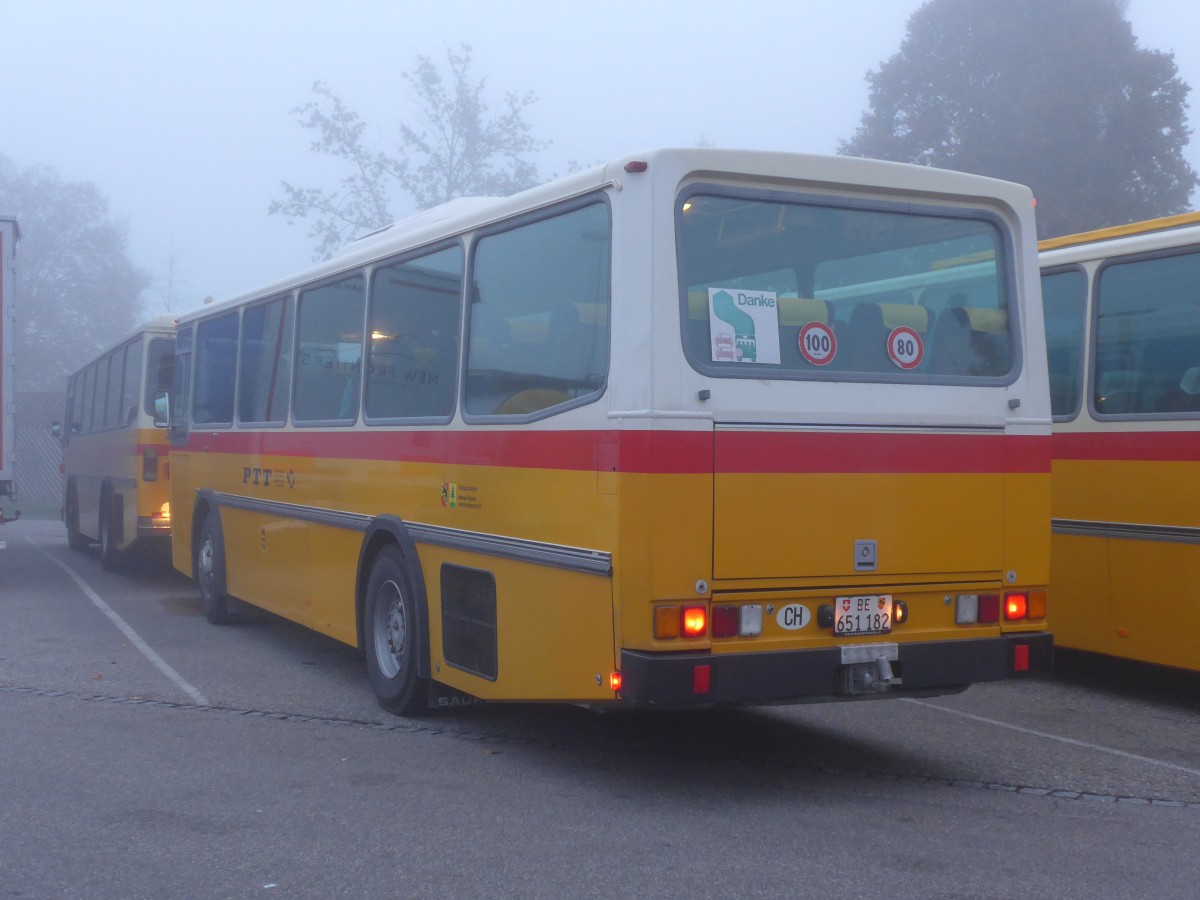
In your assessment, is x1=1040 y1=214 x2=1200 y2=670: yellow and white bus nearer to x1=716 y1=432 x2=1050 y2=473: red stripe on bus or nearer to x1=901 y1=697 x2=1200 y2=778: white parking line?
x1=901 y1=697 x2=1200 y2=778: white parking line

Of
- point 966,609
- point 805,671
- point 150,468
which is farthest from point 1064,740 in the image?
point 150,468

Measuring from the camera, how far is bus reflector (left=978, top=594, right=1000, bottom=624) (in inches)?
255

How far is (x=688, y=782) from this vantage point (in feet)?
21.3

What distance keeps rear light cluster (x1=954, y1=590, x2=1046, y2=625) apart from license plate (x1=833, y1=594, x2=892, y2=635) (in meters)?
0.42

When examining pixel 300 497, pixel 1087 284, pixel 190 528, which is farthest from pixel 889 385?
pixel 190 528

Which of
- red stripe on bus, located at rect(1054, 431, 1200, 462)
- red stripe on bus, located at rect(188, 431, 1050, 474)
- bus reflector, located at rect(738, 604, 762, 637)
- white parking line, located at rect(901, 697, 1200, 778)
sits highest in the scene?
red stripe on bus, located at rect(1054, 431, 1200, 462)

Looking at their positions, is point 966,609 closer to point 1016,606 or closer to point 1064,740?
point 1016,606

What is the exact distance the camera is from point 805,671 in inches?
236

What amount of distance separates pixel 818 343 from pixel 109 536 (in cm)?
1260

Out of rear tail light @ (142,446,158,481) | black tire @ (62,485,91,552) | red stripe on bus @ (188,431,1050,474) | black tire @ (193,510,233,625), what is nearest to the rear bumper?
red stripe on bus @ (188,431,1050,474)

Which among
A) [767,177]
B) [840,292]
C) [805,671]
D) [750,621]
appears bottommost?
[805,671]

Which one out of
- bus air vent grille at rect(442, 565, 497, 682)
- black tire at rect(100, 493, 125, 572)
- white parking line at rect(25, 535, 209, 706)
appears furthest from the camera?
black tire at rect(100, 493, 125, 572)

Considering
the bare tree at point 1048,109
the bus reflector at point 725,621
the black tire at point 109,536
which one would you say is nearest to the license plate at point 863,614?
the bus reflector at point 725,621

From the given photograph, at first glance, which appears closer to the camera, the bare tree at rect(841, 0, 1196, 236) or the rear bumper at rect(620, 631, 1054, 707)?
the rear bumper at rect(620, 631, 1054, 707)
